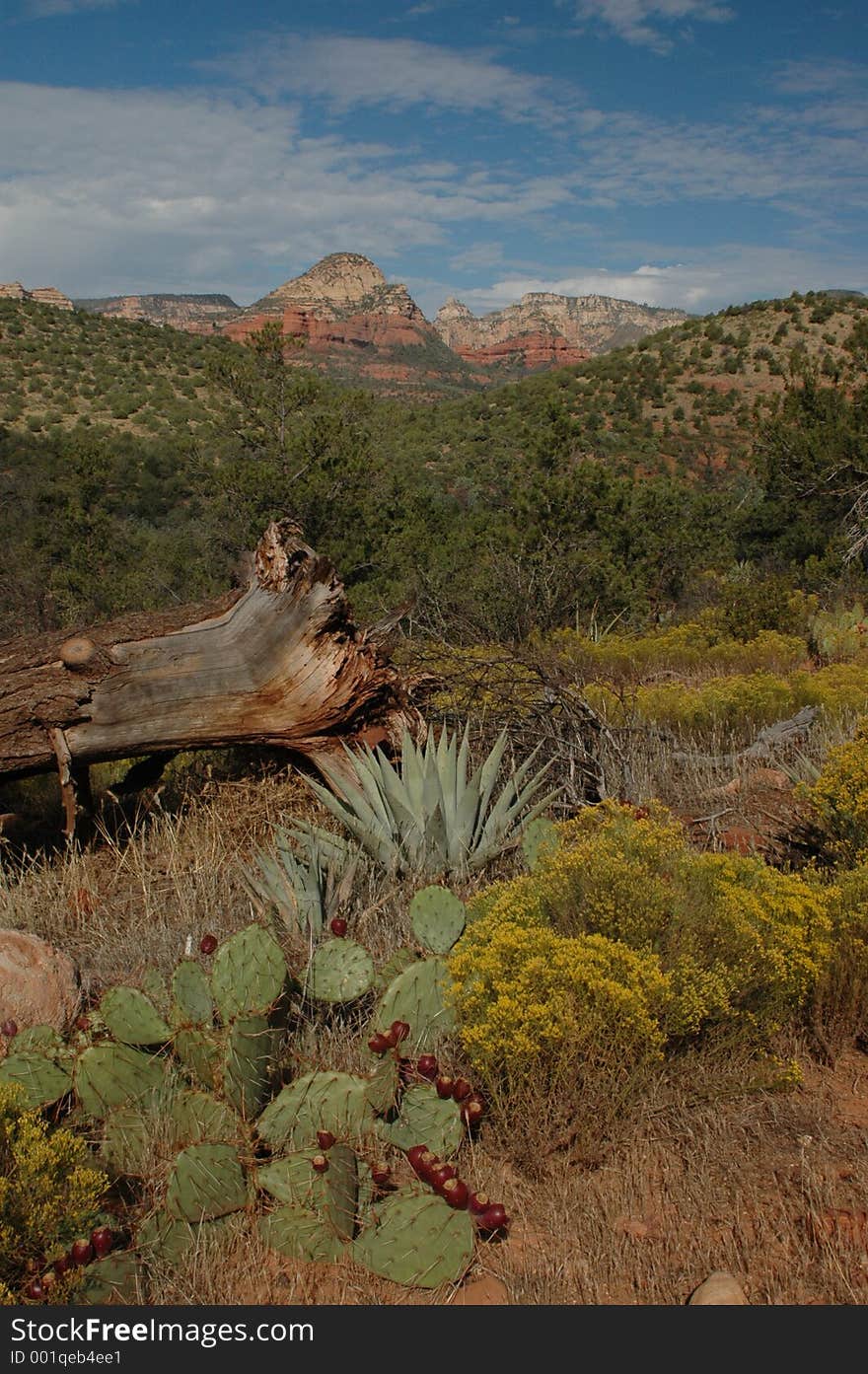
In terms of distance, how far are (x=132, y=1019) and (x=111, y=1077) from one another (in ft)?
0.54

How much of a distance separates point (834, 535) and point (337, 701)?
12228 millimetres

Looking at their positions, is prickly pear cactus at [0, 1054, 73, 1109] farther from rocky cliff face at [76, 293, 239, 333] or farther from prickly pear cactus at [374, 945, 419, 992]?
rocky cliff face at [76, 293, 239, 333]

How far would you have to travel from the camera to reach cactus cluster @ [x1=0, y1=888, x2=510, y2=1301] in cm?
229

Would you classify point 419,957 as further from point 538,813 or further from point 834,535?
point 834,535

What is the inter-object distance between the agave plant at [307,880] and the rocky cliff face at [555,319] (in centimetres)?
16560

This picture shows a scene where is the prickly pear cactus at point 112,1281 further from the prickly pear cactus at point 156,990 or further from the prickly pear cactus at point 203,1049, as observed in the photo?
the prickly pear cactus at point 156,990

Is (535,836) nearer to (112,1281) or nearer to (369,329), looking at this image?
(112,1281)

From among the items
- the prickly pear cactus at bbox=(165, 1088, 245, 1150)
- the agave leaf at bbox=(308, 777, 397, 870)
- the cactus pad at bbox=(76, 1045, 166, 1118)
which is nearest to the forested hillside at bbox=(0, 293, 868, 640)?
the agave leaf at bbox=(308, 777, 397, 870)

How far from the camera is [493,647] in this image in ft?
23.0

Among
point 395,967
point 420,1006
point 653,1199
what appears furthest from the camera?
point 395,967

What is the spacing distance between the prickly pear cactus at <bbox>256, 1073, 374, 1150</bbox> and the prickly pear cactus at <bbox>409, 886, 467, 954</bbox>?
679 mm

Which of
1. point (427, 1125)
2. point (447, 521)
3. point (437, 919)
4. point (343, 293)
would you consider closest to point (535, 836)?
point (437, 919)

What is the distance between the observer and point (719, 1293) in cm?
211

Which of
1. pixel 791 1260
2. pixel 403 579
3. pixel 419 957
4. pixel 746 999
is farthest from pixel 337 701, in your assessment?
pixel 403 579
